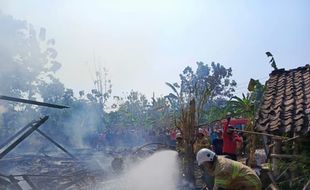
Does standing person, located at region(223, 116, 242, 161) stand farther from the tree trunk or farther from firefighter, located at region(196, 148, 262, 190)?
firefighter, located at region(196, 148, 262, 190)

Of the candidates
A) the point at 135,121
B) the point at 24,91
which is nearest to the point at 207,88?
the point at 24,91

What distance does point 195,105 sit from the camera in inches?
526

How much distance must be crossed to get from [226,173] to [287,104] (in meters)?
4.53

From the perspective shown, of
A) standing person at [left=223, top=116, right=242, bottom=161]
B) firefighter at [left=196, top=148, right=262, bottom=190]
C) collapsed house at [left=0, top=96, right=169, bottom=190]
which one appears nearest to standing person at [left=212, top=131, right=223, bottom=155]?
standing person at [left=223, top=116, right=242, bottom=161]

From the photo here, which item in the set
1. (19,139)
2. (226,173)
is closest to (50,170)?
(19,139)

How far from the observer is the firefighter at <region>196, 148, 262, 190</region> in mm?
5743

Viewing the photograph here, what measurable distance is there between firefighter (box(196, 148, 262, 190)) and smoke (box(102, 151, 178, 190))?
6.83 m

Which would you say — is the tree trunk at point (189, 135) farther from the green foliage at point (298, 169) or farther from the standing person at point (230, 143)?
the green foliage at point (298, 169)

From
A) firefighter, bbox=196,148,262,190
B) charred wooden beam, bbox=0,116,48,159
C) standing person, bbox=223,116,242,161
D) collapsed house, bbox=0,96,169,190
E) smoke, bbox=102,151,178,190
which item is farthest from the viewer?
A: smoke, bbox=102,151,178,190

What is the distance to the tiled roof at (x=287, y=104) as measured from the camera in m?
8.52

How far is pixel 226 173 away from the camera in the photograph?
18.8 feet

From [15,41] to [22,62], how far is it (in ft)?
9.52

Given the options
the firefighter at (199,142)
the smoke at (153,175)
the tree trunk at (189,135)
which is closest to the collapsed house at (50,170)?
the smoke at (153,175)

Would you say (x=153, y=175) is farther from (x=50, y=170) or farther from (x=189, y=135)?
(x=50, y=170)
